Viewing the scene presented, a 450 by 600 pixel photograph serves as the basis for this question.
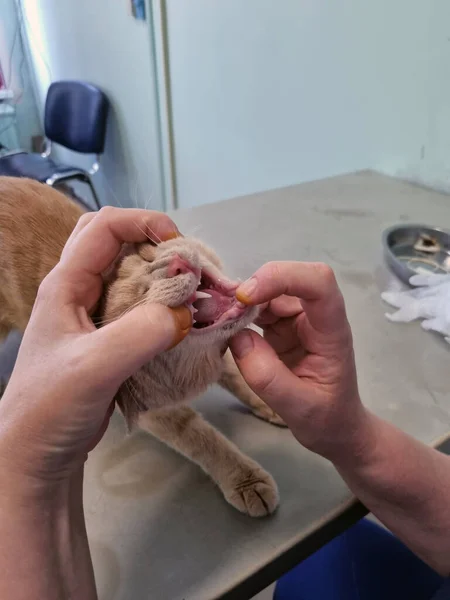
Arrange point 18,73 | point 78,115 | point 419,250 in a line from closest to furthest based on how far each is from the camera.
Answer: point 419,250 → point 78,115 → point 18,73

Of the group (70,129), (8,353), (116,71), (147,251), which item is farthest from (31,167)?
(147,251)

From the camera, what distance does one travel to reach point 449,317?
2.69ft

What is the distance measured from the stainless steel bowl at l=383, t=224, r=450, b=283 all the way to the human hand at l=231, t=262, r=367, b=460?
660 mm

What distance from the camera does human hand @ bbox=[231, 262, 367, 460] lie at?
0.47 m

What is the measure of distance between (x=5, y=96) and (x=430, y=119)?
11.1 ft

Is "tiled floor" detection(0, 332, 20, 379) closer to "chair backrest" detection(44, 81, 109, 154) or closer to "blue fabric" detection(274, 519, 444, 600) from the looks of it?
"blue fabric" detection(274, 519, 444, 600)

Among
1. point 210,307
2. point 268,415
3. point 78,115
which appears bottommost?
point 268,415

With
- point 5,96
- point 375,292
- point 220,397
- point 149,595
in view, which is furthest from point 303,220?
point 5,96

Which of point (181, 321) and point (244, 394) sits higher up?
point (181, 321)

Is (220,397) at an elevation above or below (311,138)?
below

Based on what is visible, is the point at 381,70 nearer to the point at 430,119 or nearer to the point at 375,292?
the point at 430,119

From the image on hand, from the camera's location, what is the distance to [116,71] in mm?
2551

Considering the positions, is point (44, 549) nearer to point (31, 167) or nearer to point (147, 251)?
point (147, 251)

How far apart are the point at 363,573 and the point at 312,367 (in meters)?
0.46
